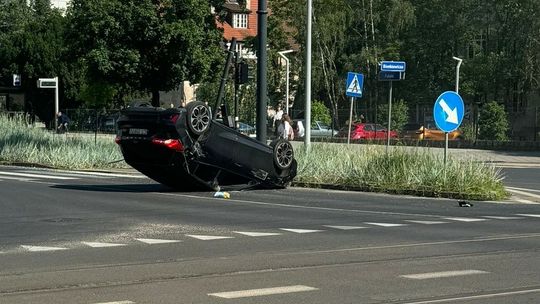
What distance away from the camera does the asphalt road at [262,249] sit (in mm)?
8969

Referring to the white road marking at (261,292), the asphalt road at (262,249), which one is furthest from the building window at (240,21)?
the white road marking at (261,292)

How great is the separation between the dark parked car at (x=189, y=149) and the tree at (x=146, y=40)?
46.3 ft

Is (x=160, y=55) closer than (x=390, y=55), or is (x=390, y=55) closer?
(x=160, y=55)

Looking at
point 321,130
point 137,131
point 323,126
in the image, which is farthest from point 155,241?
point 323,126

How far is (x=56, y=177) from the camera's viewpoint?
82.7 ft

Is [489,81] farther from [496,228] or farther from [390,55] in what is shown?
[496,228]

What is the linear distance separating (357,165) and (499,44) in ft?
163

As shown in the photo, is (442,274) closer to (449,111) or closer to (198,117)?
(198,117)

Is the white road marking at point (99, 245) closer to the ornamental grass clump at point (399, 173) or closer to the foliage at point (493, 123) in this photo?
the ornamental grass clump at point (399, 173)

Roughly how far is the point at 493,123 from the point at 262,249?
1478 inches

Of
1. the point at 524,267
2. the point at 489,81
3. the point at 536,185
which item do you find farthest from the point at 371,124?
the point at 524,267

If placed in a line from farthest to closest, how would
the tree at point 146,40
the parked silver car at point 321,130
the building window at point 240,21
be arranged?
the building window at point 240,21, the parked silver car at point 321,130, the tree at point 146,40

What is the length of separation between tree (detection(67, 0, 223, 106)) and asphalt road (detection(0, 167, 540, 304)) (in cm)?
1536

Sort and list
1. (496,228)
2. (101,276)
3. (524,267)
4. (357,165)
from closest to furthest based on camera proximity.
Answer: (101,276) → (524,267) → (496,228) → (357,165)
